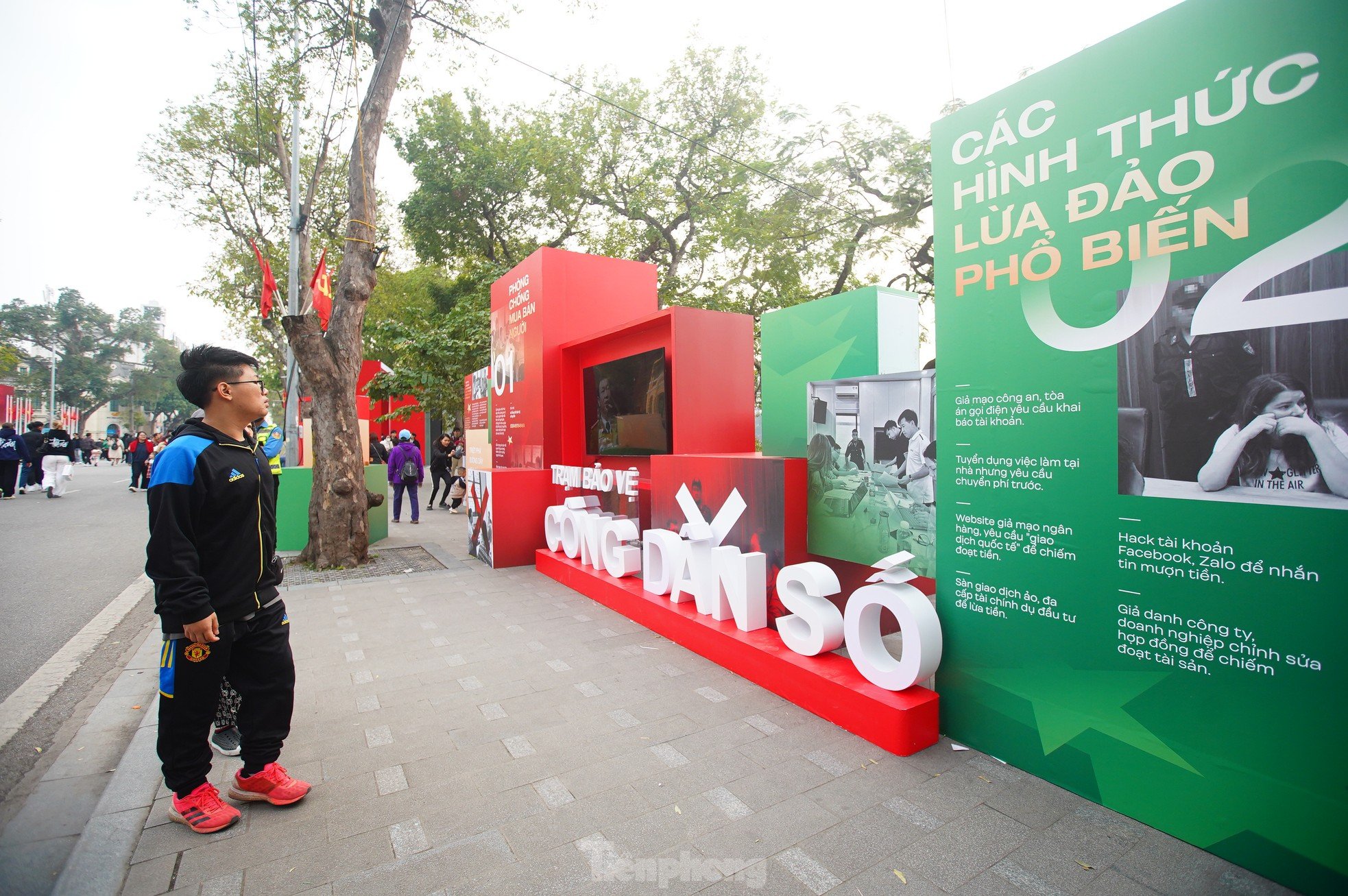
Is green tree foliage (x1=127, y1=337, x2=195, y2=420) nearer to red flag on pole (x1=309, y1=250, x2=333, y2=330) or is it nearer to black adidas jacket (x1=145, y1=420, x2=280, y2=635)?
red flag on pole (x1=309, y1=250, x2=333, y2=330)

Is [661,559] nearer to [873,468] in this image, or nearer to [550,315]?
[873,468]

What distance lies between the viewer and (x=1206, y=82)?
7.72ft

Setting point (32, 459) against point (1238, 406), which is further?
point (32, 459)

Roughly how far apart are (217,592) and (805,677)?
9.38 feet

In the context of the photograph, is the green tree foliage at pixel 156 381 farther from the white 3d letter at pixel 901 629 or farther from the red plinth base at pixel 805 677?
the white 3d letter at pixel 901 629

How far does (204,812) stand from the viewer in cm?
260

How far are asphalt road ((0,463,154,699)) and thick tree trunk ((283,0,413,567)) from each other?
217 centimetres

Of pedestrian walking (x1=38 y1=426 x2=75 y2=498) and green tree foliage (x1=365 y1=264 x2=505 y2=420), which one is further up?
green tree foliage (x1=365 y1=264 x2=505 y2=420)

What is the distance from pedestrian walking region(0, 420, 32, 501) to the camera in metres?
14.3

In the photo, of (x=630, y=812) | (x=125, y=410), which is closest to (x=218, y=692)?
(x=630, y=812)

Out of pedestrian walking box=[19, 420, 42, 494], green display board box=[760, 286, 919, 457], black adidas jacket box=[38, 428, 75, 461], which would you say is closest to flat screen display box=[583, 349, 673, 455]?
green display board box=[760, 286, 919, 457]

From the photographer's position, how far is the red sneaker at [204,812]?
2572 mm

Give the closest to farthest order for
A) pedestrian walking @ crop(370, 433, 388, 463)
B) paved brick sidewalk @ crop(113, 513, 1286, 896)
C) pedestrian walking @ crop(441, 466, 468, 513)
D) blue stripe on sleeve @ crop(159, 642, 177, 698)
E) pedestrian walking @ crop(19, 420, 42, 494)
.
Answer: paved brick sidewalk @ crop(113, 513, 1286, 896), blue stripe on sleeve @ crop(159, 642, 177, 698), pedestrian walking @ crop(370, 433, 388, 463), pedestrian walking @ crop(441, 466, 468, 513), pedestrian walking @ crop(19, 420, 42, 494)

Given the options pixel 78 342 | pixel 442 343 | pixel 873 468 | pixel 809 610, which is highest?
pixel 78 342
